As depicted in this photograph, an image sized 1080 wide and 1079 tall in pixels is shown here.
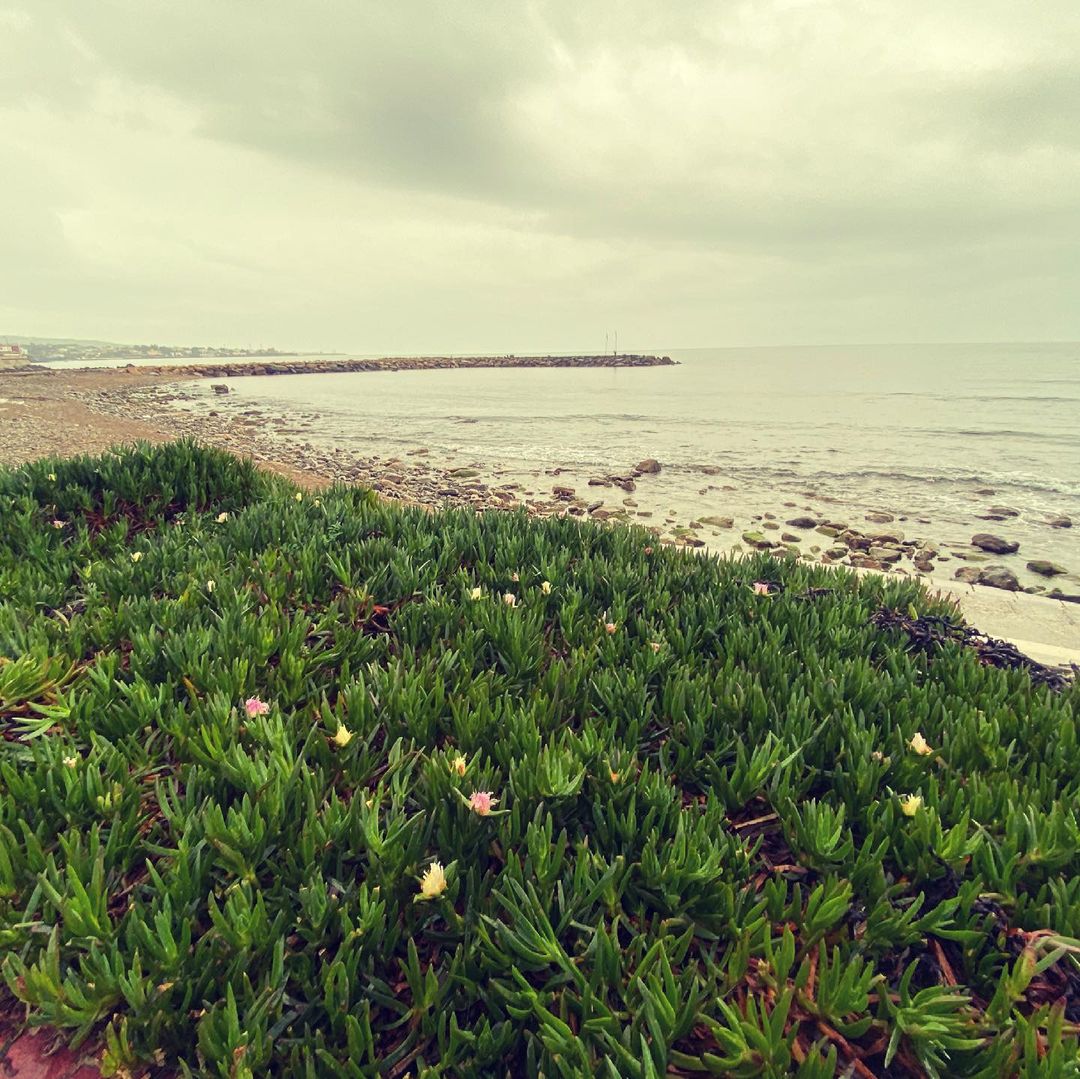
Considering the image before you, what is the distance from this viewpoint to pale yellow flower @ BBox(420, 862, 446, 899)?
140cm

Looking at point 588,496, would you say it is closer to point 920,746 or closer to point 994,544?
point 994,544

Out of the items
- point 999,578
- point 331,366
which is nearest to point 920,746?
point 999,578

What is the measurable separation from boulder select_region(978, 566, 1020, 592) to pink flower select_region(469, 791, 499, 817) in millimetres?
7826

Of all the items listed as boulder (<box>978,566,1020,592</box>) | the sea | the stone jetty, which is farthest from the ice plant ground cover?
the stone jetty

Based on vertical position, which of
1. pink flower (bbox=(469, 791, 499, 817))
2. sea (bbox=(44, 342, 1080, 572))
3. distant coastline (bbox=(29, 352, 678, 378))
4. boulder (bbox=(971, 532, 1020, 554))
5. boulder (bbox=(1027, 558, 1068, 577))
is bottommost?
boulder (bbox=(1027, 558, 1068, 577))

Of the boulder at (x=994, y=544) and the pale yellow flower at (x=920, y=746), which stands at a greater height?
the pale yellow flower at (x=920, y=746)

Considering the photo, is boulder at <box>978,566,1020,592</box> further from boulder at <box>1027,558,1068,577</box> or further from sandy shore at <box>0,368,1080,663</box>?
boulder at <box>1027,558,1068,577</box>

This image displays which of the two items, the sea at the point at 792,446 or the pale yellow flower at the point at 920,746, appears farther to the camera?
the sea at the point at 792,446

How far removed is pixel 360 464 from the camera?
1578cm

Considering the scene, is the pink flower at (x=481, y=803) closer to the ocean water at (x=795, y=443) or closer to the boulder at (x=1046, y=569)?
the boulder at (x=1046, y=569)

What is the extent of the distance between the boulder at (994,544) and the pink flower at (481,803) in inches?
397

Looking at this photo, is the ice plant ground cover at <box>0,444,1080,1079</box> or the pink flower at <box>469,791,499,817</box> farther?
the pink flower at <box>469,791,499,817</box>

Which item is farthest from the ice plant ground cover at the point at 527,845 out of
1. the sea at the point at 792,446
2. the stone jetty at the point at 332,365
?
the stone jetty at the point at 332,365

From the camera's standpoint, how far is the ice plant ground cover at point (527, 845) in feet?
3.88
